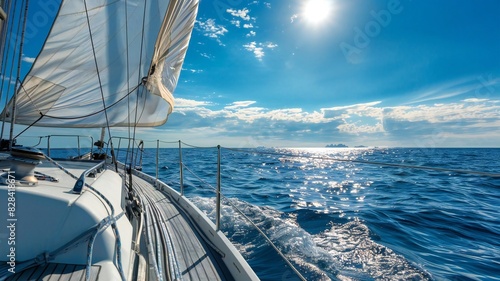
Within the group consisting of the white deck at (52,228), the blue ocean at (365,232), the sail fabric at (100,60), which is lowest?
the blue ocean at (365,232)

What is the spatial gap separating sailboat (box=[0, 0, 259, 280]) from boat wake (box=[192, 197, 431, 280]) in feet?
2.84

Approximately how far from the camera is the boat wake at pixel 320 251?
2.70 m

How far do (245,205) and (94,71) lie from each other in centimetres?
363

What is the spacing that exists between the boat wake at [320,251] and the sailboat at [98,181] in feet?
2.84

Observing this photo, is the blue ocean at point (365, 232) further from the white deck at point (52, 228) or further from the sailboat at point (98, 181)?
the white deck at point (52, 228)

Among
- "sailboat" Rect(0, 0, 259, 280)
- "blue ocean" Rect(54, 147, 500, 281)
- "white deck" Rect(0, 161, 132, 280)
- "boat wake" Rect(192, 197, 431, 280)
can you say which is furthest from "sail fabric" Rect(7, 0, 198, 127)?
"boat wake" Rect(192, 197, 431, 280)

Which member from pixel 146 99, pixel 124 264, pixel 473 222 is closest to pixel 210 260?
pixel 124 264

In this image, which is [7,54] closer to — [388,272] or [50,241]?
[50,241]

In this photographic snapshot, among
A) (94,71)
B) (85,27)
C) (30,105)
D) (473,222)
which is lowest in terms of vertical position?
(473,222)

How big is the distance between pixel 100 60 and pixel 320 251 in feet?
12.8

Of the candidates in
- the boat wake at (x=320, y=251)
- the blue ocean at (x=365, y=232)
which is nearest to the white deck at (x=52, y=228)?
the blue ocean at (x=365, y=232)

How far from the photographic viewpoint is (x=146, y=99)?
3.94m

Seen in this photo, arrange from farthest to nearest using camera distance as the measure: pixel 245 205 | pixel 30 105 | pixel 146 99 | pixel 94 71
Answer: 1. pixel 245 205
2. pixel 146 99
3. pixel 94 71
4. pixel 30 105

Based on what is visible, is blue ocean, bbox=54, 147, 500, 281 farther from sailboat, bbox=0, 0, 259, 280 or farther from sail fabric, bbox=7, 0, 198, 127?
sail fabric, bbox=7, 0, 198, 127
